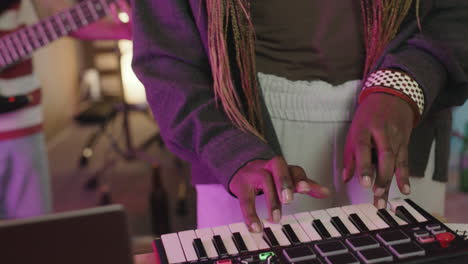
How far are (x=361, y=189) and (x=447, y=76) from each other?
0.22 metres

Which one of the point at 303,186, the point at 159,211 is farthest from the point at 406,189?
the point at 159,211

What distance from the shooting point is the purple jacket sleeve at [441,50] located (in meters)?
0.72

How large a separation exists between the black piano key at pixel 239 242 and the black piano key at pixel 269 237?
0.03 metres

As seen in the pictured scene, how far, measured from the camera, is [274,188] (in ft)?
1.79

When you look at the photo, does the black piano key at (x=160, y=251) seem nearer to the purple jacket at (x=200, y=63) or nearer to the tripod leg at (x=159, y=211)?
the purple jacket at (x=200, y=63)

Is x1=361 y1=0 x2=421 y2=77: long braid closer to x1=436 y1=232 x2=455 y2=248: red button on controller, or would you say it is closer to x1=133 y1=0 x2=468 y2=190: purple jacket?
x1=133 y1=0 x2=468 y2=190: purple jacket

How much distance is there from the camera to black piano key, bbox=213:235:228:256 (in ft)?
1.70

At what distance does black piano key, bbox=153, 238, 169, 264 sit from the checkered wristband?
13.4 inches

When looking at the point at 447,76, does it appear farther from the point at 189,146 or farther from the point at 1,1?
the point at 1,1

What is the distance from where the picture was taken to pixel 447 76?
75cm

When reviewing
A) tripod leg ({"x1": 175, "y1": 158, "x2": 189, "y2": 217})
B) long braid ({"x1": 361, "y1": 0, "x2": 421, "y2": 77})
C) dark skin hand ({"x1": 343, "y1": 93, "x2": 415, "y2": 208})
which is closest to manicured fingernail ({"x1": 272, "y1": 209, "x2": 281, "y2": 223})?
dark skin hand ({"x1": 343, "y1": 93, "x2": 415, "y2": 208})

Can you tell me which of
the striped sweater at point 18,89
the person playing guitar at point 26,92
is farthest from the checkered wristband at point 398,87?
the striped sweater at point 18,89

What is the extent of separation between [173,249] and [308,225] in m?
0.16

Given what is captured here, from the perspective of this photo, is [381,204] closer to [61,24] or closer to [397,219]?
[397,219]
